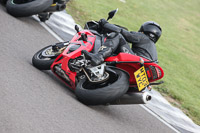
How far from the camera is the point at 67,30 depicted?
32.1ft

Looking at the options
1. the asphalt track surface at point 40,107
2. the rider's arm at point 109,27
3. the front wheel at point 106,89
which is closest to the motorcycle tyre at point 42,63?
the asphalt track surface at point 40,107

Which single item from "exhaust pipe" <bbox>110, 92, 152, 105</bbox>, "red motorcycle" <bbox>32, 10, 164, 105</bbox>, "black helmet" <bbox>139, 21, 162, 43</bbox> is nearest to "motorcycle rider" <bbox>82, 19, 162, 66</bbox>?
"black helmet" <bbox>139, 21, 162, 43</bbox>

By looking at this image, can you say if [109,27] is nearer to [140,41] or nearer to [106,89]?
[140,41]

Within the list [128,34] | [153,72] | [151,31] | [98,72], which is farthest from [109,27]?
[153,72]

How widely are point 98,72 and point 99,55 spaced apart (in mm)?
278

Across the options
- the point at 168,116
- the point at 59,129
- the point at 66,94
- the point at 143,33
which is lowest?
the point at 168,116

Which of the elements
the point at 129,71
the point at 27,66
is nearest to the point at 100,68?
the point at 129,71

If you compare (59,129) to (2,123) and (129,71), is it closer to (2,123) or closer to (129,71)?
(2,123)

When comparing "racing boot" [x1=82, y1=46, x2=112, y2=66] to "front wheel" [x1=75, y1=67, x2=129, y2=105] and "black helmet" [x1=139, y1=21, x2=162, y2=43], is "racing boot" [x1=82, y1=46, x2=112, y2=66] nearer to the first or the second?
"front wheel" [x1=75, y1=67, x2=129, y2=105]

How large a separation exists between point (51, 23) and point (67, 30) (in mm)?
460

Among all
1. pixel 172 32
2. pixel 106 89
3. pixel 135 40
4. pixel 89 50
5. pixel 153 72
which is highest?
pixel 135 40

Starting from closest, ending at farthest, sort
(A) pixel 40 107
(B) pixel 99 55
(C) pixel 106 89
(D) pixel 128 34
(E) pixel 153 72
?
(A) pixel 40 107, (C) pixel 106 89, (E) pixel 153 72, (B) pixel 99 55, (D) pixel 128 34

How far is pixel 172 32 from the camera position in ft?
55.8

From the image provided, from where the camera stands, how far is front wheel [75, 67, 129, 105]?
5.53 m
